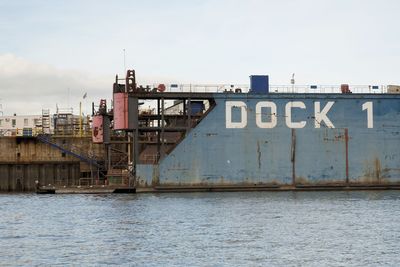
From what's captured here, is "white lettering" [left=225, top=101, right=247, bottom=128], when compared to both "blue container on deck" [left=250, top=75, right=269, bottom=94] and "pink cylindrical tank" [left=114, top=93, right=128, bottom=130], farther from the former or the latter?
"pink cylindrical tank" [left=114, top=93, right=128, bottom=130]

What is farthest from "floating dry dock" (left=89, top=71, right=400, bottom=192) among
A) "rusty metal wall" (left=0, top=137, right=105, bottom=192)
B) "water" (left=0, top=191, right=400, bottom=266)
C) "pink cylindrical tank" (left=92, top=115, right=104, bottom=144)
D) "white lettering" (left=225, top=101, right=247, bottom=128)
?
"rusty metal wall" (left=0, top=137, right=105, bottom=192)

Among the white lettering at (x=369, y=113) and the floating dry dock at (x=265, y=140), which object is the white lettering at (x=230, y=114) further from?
the white lettering at (x=369, y=113)

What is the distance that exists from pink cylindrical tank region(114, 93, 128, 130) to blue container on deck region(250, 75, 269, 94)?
1246 centimetres

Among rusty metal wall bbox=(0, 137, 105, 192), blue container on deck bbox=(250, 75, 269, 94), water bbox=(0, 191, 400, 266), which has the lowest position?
water bbox=(0, 191, 400, 266)

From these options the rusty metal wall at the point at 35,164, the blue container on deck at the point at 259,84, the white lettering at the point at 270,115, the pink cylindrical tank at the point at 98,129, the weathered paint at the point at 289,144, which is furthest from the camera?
the rusty metal wall at the point at 35,164

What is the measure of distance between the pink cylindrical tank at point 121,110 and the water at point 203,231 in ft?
27.5

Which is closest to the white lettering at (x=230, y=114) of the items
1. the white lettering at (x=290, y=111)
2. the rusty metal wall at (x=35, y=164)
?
the white lettering at (x=290, y=111)

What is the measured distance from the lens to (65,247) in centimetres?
4022

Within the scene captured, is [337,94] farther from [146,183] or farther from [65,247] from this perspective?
[65,247]

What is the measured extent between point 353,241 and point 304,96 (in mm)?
35910

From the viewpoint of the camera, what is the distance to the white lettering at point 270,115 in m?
75.8

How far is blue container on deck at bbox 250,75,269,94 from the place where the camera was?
76.7 metres

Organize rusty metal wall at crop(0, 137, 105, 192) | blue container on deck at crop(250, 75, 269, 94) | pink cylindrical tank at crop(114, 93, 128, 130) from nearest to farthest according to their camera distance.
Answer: pink cylindrical tank at crop(114, 93, 128, 130)
blue container on deck at crop(250, 75, 269, 94)
rusty metal wall at crop(0, 137, 105, 192)

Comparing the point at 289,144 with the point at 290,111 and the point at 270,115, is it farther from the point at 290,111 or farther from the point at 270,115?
the point at 270,115
